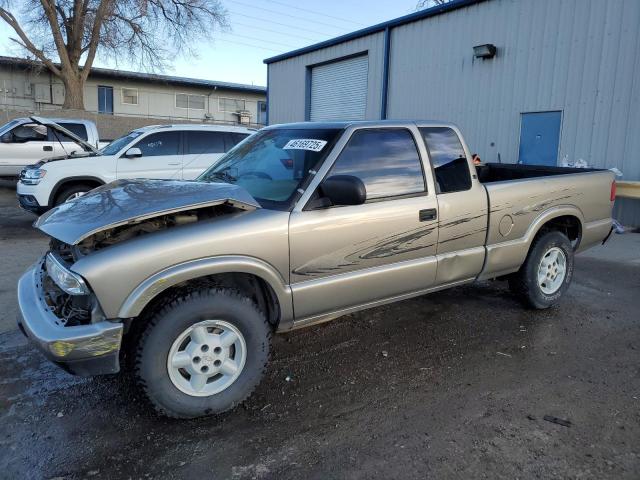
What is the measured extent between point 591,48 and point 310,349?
9.83 metres

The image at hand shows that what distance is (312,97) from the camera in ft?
63.5

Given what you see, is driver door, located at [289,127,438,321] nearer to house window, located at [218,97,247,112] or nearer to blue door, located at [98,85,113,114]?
blue door, located at [98,85,113,114]

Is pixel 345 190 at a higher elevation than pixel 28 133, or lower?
lower

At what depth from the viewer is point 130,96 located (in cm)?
3612

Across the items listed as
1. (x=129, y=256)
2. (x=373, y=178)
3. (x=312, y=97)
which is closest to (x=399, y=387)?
(x=373, y=178)

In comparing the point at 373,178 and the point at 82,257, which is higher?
the point at 373,178

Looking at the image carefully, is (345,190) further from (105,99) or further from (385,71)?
(105,99)

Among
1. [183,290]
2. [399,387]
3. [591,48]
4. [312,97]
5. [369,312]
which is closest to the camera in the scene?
[183,290]

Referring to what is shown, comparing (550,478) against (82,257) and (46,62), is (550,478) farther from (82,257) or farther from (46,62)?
(46,62)

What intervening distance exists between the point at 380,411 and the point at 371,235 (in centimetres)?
120

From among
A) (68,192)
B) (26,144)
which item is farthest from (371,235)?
(26,144)

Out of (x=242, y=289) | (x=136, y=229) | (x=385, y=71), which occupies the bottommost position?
(x=242, y=289)

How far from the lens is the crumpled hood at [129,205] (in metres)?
2.96

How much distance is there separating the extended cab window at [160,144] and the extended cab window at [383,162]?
22.6 ft
